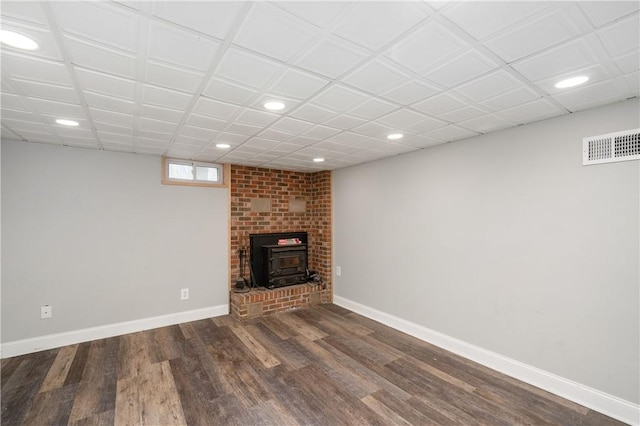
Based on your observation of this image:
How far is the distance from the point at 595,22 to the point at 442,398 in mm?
2563

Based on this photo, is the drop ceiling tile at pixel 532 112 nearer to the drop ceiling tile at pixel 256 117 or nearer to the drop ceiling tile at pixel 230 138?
the drop ceiling tile at pixel 256 117

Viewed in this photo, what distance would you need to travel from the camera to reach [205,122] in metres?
2.45

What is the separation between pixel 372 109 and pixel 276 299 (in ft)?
10.4

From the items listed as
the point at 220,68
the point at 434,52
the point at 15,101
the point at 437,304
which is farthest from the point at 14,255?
the point at 437,304

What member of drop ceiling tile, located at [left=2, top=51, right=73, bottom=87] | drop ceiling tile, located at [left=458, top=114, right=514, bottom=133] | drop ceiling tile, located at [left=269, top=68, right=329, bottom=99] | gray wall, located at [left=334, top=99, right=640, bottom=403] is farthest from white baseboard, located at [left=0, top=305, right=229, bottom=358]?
drop ceiling tile, located at [left=458, top=114, right=514, bottom=133]

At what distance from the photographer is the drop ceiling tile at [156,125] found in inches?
95.7

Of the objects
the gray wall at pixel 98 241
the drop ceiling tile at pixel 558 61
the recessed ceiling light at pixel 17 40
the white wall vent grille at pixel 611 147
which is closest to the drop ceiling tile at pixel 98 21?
the recessed ceiling light at pixel 17 40

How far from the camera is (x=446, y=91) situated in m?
1.86

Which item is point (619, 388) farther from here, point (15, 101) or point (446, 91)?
point (15, 101)

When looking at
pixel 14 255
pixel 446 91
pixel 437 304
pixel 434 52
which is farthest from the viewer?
pixel 437 304

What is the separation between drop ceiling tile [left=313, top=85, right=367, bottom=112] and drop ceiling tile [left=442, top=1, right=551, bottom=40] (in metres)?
0.76

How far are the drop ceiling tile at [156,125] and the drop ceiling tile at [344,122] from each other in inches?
55.4

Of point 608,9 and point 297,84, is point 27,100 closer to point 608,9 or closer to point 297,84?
point 297,84

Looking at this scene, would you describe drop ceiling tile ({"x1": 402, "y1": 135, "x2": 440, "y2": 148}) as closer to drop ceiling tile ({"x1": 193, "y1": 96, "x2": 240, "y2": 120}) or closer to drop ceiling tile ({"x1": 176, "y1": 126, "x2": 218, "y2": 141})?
drop ceiling tile ({"x1": 193, "y1": 96, "x2": 240, "y2": 120})
